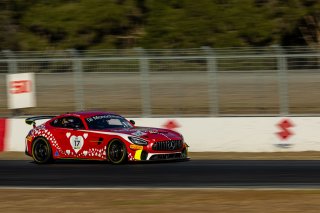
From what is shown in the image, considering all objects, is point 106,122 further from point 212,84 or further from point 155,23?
point 155,23

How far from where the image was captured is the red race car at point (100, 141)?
18250mm

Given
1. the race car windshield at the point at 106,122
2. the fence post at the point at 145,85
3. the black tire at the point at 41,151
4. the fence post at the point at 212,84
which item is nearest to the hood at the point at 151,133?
A: the race car windshield at the point at 106,122

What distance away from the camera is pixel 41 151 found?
19562 mm

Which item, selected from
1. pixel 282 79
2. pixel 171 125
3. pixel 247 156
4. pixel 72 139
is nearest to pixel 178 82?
pixel 171 125

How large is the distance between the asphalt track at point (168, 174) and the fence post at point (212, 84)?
12.9ft

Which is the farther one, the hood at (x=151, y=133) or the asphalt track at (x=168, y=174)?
the hood at (x=151, y=133)

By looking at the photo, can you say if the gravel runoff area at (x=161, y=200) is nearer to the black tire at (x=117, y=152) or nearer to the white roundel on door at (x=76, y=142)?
the black tire at (x=117, y=152)

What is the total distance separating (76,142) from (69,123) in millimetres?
753

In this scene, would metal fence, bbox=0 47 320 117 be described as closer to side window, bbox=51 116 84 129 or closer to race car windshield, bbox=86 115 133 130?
race car windshield, bbox=86 115 133 130

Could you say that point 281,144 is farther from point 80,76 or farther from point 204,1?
point 204,1

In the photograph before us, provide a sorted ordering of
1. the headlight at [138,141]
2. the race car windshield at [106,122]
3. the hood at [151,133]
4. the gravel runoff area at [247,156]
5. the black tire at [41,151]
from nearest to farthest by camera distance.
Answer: the headlight at [138,141]
the hood at [151,133]
the race car windshield at [106,122]
the black tire at [41,151]
the gravel runoff area at [247,156]

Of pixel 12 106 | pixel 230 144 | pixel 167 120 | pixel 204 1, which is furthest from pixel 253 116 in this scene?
pixel 204 1

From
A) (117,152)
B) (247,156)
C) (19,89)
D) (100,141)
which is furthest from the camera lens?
(19,89)

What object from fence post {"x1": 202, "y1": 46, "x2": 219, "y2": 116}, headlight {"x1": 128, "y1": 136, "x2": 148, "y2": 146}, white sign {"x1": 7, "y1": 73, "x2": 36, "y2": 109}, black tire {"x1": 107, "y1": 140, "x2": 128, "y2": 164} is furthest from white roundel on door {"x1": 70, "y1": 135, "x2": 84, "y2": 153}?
white sign {"x1": 7, "y1": 73, "x2": 36, "y2": 109}
